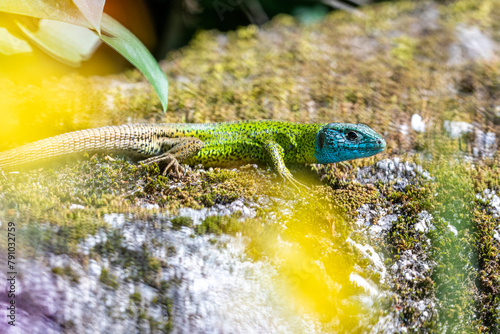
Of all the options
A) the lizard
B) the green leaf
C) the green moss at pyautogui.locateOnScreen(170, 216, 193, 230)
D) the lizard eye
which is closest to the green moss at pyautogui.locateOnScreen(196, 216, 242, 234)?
the green moss at pyautogui.locateOnScreen(170, 216, 193, 230)

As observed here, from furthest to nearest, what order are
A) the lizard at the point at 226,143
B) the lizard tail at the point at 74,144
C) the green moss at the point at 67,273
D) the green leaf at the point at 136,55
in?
the lizard at the point at 226,143 → the green leaf at the point at 136,55 → the lizard tail at the point at 74,144 → the green moss at the point at 67,273

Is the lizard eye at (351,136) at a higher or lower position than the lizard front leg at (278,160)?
higher

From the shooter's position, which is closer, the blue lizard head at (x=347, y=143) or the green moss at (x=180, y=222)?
the green moss at (x=180, y=222)

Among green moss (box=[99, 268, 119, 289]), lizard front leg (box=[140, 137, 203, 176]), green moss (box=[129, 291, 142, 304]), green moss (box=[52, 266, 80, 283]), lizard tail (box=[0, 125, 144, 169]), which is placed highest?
lizard tail (box=[0, 125, 144, 169])

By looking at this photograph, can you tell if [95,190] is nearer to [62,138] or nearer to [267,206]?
[62,138]

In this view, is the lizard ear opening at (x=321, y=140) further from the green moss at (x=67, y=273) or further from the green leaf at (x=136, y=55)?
the green moss at (x=67, y=273)

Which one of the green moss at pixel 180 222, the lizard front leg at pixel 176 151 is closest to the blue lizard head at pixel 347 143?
the lizard front leg at pixel 176 151

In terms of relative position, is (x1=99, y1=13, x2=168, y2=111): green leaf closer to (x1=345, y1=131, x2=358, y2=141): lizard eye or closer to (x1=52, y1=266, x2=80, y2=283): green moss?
(x1=52, y1=266, x2=80, y2=283): green moss

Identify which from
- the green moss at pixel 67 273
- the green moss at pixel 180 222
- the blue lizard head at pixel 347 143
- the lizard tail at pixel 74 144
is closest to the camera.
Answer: the green moss at pixel 67 273
